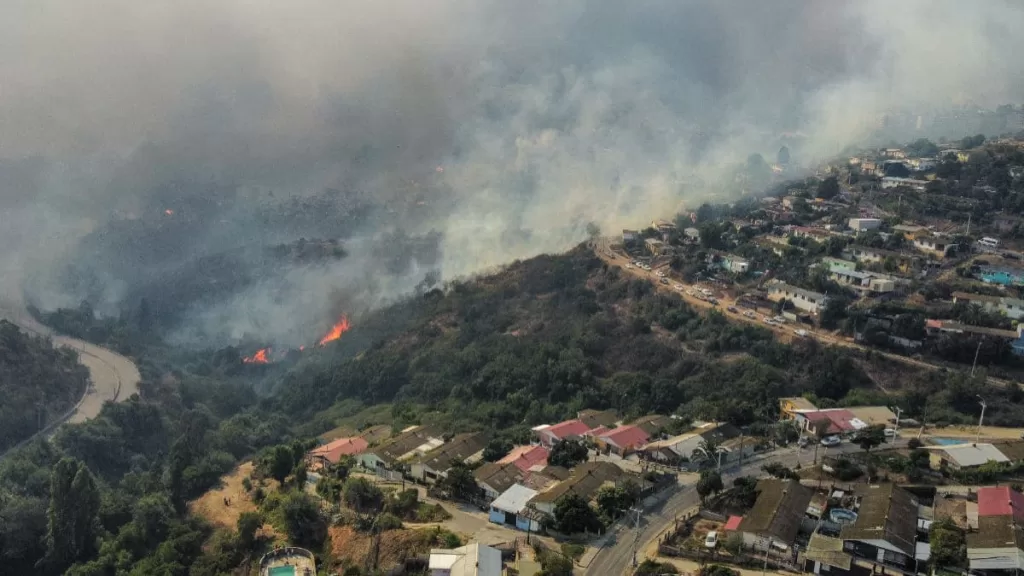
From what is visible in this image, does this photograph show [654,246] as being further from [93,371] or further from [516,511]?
[93,371]

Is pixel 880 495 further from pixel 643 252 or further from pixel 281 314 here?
pixel 281 314

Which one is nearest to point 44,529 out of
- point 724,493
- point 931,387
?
point 724,493

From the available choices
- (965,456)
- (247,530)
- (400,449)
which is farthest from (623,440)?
(247,530)

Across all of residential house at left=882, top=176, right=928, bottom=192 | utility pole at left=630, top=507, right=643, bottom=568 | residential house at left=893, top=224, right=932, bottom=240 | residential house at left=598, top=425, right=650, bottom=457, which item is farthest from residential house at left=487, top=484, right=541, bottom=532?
residential house at left=882, top=176, right=928, bottom=192

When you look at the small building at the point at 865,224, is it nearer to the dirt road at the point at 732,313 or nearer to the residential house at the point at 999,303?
the residential house at the point at 999,303

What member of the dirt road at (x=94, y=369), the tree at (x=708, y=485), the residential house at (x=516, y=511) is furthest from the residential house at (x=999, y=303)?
the dirt road at (x=94, y=369)

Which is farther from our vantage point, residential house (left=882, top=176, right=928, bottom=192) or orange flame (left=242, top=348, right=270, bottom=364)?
orange flame (left=242, top=348, right=270, bottom=364)

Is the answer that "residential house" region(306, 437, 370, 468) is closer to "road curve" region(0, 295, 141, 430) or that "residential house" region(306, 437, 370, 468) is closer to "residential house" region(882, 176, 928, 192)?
"road curve" region(0, 295, 141, 430)
